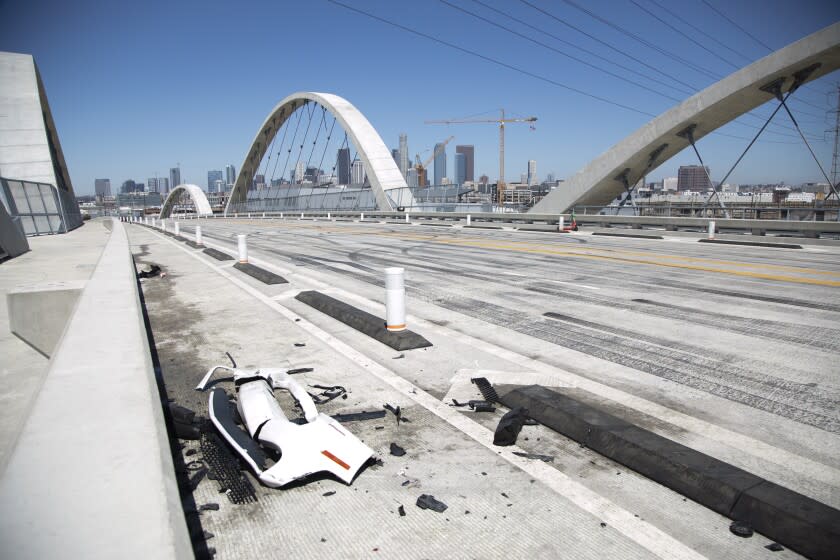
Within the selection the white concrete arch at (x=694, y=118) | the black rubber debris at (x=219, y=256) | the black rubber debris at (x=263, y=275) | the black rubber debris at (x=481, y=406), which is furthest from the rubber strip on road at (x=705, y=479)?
the white concrete arch at (x=694, y=118)

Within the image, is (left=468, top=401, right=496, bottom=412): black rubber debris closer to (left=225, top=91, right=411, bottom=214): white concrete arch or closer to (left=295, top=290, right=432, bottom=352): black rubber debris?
(left=295, top=290, right=432, bottom=352): black rubber debris

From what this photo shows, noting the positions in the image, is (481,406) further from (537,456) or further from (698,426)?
(698,426)

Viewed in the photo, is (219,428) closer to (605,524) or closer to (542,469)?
(542,469)

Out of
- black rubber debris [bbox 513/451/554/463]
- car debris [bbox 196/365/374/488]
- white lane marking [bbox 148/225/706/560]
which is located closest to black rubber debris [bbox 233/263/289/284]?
white lane marking [bbox 148/225/706/560]

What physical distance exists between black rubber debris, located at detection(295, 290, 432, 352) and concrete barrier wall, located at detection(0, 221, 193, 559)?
9.32ft

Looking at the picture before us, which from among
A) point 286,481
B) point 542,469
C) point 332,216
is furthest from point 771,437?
point 332,216

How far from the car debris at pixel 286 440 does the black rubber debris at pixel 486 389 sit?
1365 millimetres

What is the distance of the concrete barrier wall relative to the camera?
71.8 inches

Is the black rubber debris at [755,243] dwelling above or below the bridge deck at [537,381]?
above

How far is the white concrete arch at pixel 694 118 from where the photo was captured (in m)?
26.1

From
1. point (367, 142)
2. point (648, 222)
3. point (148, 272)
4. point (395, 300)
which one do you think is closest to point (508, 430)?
point (395, 300)

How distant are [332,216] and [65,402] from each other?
165ft

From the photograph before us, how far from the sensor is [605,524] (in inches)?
107

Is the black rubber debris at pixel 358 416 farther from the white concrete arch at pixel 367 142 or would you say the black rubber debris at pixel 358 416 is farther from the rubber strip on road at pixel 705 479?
the white concrete arch at pixel 367 142
